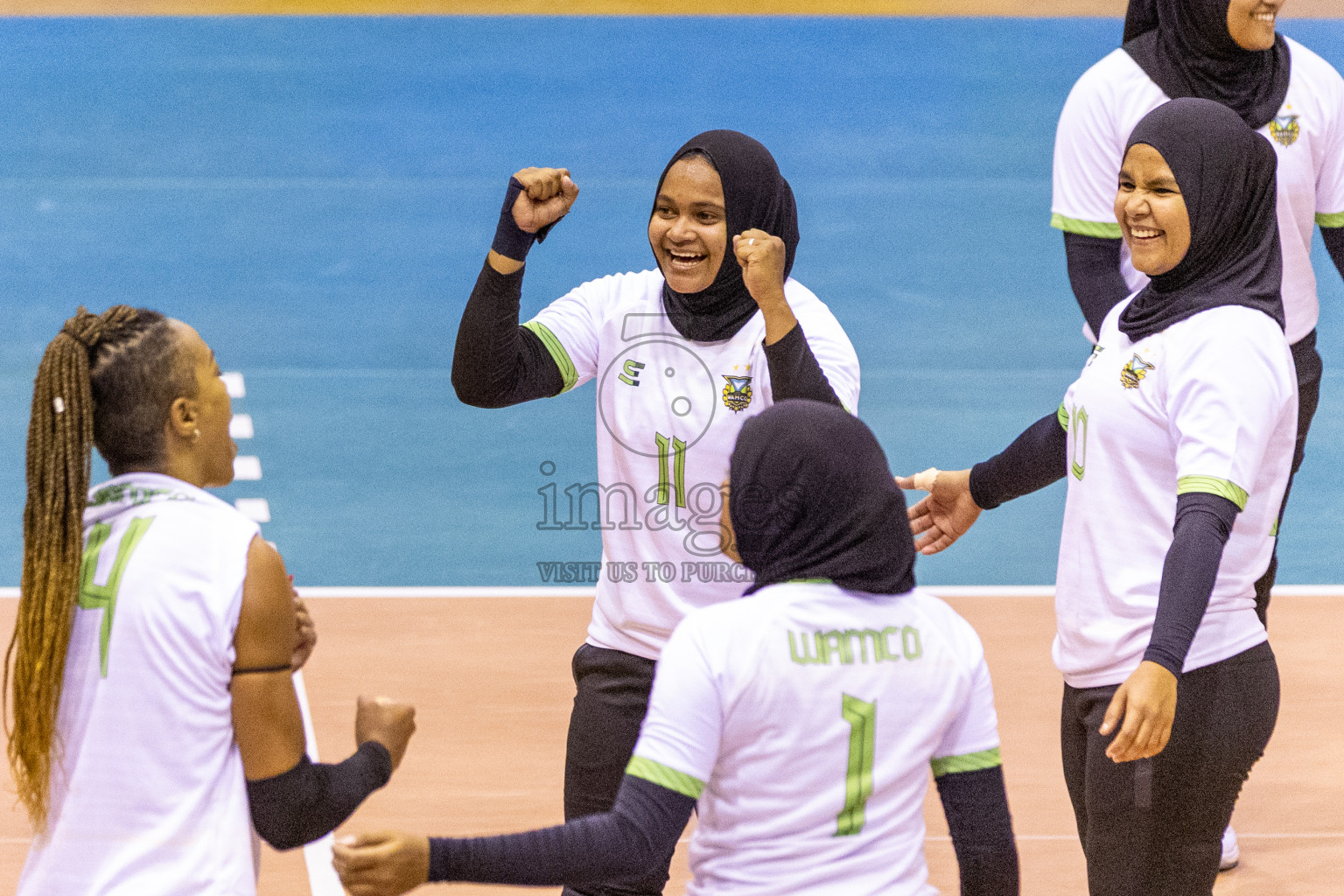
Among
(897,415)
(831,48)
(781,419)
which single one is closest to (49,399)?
(781,419)

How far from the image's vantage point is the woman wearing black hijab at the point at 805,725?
6.97ft

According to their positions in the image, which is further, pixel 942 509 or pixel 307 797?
pixel 942 509

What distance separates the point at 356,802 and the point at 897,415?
5813 millimetres

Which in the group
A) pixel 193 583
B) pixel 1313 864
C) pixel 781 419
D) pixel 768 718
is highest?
pixel 781 419

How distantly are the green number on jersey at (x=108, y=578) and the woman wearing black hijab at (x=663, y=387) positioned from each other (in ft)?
3.82

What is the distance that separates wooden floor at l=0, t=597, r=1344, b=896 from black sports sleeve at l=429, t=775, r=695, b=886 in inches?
84.7

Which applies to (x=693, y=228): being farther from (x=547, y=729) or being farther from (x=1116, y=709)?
(x=547, y=729)

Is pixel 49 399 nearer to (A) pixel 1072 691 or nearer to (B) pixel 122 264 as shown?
(A) pixel 1072 691

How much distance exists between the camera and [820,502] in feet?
7.25

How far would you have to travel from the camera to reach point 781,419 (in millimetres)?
2260

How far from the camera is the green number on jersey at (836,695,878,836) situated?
7.12ft

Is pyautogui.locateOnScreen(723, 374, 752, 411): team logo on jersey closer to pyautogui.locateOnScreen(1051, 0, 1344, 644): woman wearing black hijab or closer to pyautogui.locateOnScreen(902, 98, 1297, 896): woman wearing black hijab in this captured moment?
pyautogui.locateOnScreen(902, 98, 1297, 896): woman wearing black hijab

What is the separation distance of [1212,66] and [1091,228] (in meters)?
0.53

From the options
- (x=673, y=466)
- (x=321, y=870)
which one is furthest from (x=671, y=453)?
(x=321, y=870)
